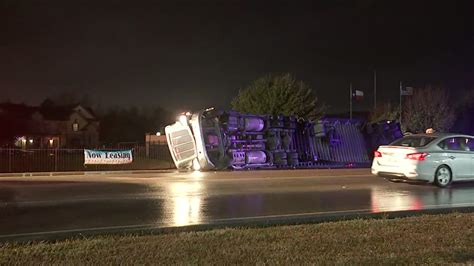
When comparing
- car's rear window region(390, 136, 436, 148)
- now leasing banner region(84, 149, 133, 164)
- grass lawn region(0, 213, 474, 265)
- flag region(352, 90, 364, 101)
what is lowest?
grass lawn region(0, 213, 474, 265)

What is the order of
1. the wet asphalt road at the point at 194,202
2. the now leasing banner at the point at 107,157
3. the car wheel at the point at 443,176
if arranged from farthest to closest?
1. the now leasing banner at the point at 107,157
2. the car wheel at the point at 443,176
3. the wet asphalt road at the point at 194,202

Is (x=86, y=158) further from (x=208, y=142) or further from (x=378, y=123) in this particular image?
(x=378, y=123)

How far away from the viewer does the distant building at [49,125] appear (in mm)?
57875

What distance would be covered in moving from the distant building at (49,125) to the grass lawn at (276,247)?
162 ft

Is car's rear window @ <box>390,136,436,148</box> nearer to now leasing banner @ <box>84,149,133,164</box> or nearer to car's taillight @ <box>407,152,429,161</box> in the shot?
car's taillight @ <box>407,152,429,161</box>

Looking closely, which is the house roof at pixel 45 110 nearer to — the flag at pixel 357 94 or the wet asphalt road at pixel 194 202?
the flag at pixel 357 94

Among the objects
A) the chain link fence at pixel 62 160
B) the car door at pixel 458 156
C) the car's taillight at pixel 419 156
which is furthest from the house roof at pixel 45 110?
the car door at pixel 458 156

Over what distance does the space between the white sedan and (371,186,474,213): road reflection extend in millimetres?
422

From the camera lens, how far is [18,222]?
9.32m

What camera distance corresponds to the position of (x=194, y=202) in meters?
11.9

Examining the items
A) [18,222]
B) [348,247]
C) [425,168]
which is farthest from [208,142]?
[348,247]

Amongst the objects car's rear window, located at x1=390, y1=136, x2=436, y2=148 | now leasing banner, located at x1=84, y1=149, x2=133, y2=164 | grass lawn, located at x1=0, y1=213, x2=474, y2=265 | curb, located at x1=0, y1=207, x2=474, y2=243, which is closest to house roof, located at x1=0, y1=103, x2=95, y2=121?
now leasing banner, located at x1=84, y1=149, x2=133, y2=164

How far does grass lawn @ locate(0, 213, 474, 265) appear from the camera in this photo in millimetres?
6199

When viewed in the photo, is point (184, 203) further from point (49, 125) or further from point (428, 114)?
point (49, 125)
